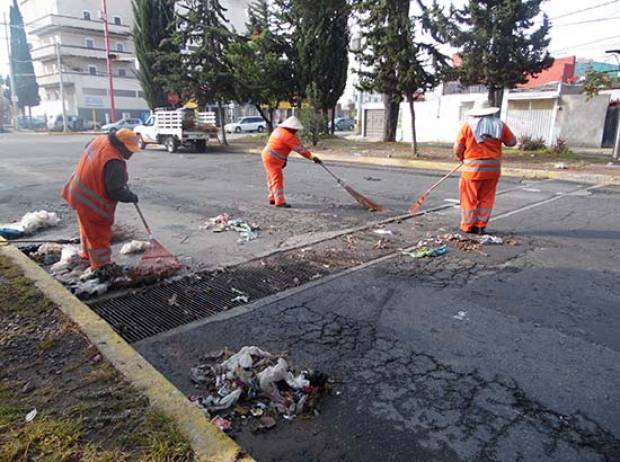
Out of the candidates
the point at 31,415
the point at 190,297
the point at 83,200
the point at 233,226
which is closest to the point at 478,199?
the point at 233,226

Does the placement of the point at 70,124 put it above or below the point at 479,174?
below

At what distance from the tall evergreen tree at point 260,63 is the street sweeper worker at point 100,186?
18.4 meters

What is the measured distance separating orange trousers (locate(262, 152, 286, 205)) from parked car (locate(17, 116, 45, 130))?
5102 cm

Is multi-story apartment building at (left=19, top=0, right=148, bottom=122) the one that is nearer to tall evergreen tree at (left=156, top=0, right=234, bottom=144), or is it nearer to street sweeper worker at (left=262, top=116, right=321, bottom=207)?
tall evergreen tree at (left=156, top=0, right=234, bottom=144)

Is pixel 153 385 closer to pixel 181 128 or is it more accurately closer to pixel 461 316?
pixel 461 316

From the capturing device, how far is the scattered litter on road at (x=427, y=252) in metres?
5.21

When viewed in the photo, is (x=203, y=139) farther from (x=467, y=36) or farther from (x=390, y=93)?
(x=467, y=36)

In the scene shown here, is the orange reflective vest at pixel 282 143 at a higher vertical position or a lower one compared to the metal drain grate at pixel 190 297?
higher

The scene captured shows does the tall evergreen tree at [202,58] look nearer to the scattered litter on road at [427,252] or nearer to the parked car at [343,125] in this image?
the scattered litter on road at [427,252]

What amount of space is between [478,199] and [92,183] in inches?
179

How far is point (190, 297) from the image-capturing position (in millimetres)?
4137

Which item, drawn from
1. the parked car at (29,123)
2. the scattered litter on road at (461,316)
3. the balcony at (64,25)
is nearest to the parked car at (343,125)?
the balcony at (64,25)

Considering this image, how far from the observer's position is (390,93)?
16.8 m

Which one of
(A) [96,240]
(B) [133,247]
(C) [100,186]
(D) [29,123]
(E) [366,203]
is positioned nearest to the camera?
(C) [100,186]
